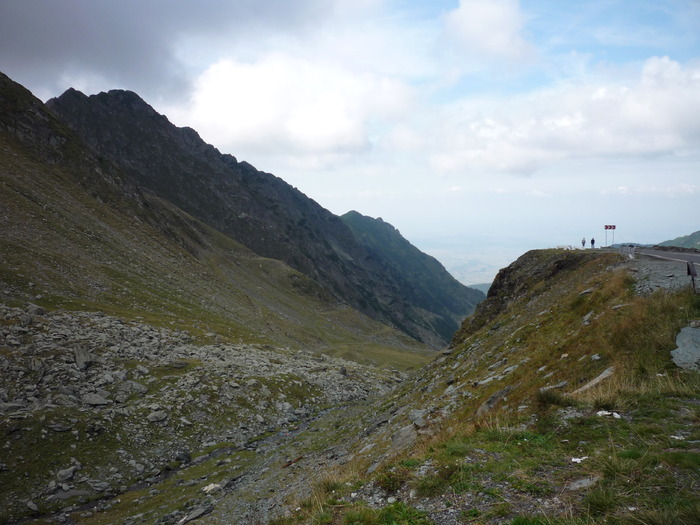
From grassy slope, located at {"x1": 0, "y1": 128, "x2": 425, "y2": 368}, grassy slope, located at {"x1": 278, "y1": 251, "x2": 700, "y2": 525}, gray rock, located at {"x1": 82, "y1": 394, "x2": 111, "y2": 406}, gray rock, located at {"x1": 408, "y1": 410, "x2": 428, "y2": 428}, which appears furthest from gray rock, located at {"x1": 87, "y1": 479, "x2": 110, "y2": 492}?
grassy slope, located at {"x1": 0, "y1": 128, "x2": 425, "y2": 368}

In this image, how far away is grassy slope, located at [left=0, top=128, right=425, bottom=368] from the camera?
55031 mm

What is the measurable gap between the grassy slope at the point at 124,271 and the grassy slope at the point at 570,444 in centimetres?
5008

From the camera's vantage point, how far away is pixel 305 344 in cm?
9688

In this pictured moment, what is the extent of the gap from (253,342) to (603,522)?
63.9m

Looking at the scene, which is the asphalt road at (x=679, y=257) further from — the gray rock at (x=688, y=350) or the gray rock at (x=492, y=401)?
the gray rock at (x=492, y=401)

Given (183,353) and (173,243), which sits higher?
(173,243)

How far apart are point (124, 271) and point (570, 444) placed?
258 ft

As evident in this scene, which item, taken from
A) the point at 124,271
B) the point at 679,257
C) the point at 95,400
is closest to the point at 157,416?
the point at 95,400

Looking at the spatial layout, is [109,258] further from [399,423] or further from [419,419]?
[419,419]

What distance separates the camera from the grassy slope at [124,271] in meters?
55.0

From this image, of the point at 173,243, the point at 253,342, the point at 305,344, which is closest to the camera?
the point at 253,342

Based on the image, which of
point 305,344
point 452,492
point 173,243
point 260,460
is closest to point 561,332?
point 452,492

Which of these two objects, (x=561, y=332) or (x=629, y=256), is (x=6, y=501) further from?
(x=629, y=256)

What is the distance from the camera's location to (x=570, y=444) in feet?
35.6
